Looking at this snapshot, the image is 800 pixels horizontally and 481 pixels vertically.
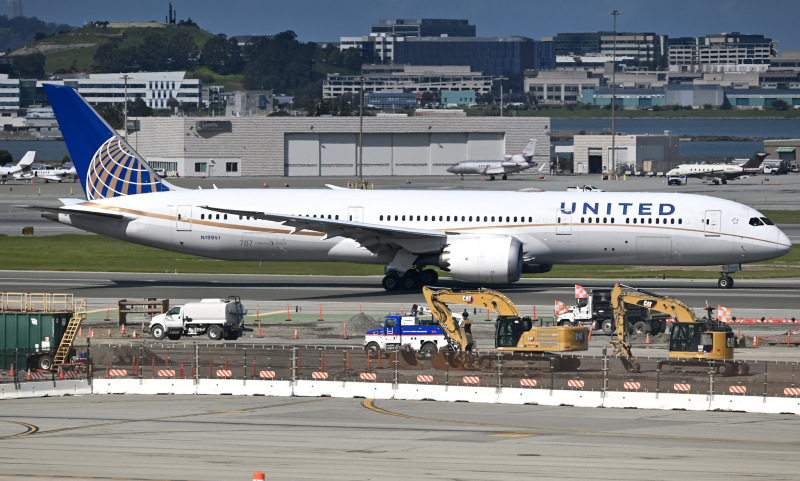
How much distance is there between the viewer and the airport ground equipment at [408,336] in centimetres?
4134

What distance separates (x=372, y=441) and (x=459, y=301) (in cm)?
1451

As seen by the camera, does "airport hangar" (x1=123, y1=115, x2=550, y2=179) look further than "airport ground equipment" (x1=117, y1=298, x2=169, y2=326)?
Yes

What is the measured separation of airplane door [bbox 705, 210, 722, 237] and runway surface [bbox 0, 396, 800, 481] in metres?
25.0

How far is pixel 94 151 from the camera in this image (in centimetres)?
6228

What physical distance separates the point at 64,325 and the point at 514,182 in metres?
114

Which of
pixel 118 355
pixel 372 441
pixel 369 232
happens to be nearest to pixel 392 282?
pixel 369 232

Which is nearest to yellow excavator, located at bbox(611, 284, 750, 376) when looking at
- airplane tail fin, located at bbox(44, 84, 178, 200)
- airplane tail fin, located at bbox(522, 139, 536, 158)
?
airplane tail fin, located at bbox(44, 84, 178, 200)

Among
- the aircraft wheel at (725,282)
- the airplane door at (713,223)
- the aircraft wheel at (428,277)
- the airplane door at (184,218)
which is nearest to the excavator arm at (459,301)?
the aircraft wheel at (428,277)

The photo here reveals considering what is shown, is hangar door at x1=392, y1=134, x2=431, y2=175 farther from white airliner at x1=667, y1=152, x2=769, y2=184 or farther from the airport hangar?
white airliner at x1=667, y1=152, x2=769, y2=184

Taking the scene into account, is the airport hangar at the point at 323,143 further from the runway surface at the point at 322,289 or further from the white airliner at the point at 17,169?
the runway surface at the point at 322,289

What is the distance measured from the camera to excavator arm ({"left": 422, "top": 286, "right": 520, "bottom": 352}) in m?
40.2

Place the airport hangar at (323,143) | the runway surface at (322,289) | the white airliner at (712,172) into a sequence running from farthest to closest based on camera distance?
the airport hangar at (323,143) < the white airliner at (712,172) < the runway surface at (322,289)

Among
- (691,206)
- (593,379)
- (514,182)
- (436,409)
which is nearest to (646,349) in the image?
(593,379)

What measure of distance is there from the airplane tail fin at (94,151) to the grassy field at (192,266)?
734cm
